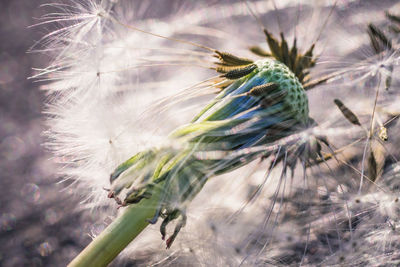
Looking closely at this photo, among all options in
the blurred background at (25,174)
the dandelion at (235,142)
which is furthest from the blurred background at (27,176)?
the dandelion at (235,142)

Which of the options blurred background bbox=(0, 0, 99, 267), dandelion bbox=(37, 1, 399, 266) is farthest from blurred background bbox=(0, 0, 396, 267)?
dandelion bbox=(37, 1, 399, 266)

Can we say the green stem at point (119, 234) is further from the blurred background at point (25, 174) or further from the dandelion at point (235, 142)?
the blurred background at point (25, 174)

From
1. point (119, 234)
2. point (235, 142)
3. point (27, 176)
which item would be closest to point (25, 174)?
point (27, 176)

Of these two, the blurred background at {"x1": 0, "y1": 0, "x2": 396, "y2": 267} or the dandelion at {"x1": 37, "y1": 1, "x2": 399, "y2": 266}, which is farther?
the blurred background at {"x1": 0, "y1": 0, "x2": 396, "y2": 267}

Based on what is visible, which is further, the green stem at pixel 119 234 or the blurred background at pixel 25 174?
the blurred background at pixel 25 174

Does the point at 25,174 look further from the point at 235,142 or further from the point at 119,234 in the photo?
the point at 235,142

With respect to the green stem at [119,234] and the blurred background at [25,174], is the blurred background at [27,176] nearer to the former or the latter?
the blurred background at [25,174]

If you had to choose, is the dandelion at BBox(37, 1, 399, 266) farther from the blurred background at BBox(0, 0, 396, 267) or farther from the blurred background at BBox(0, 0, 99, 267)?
the blurred background at BBox(0, 0, 99, 267)
